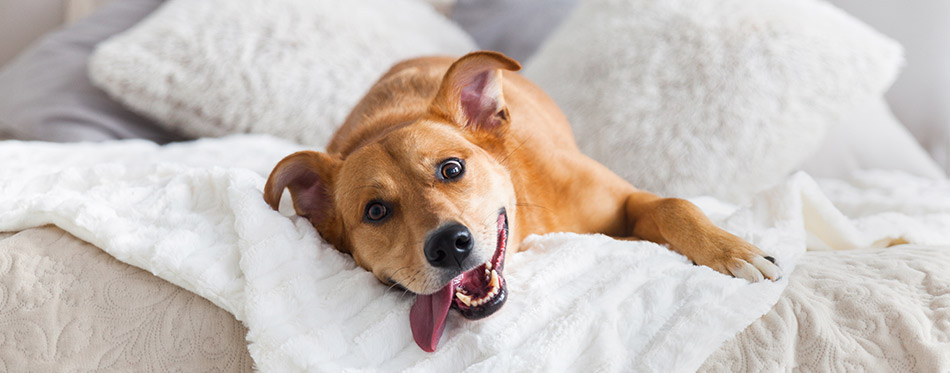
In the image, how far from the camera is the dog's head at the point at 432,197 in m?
1.24

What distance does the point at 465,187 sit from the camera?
138 centimetres

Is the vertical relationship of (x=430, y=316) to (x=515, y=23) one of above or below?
above

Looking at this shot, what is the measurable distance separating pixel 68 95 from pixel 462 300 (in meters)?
2.32

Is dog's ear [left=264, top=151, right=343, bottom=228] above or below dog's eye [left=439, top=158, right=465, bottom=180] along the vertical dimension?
below

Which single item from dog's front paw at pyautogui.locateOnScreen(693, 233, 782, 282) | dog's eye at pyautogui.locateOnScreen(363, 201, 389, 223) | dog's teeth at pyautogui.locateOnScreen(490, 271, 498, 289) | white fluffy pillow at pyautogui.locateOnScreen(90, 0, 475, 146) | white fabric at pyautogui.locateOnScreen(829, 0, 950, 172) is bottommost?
white fluffy pillow at pyautogui.locateOnScreen(90, 0, 475, 146)

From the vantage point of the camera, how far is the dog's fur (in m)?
1.32

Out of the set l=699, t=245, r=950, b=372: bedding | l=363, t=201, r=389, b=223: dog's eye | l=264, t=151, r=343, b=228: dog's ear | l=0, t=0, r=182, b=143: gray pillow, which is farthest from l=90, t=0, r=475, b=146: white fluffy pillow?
l=699, t=245, r=950, b=372: bedding

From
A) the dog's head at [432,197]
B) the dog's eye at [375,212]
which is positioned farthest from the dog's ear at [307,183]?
the dog's eye at [375,212]

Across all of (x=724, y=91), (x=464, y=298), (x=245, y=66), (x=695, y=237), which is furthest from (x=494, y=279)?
(x=245, y=66)

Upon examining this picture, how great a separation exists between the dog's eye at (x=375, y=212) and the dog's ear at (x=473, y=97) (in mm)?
301

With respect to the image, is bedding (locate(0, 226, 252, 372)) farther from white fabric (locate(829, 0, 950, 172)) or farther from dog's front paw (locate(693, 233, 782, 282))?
white fabric (locate(829, 0, 950, 172))

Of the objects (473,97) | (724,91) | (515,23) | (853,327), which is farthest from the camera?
(515,23)

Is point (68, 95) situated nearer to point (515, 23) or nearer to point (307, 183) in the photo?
point (307, 183)

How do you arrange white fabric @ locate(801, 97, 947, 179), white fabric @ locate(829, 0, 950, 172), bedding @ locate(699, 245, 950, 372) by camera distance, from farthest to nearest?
white fabric @ locate(829, 0, 950, 172)
white fabric @ locate(801, 97, 947, 179)
bedding @ locate(699, 245, 950, 372)
